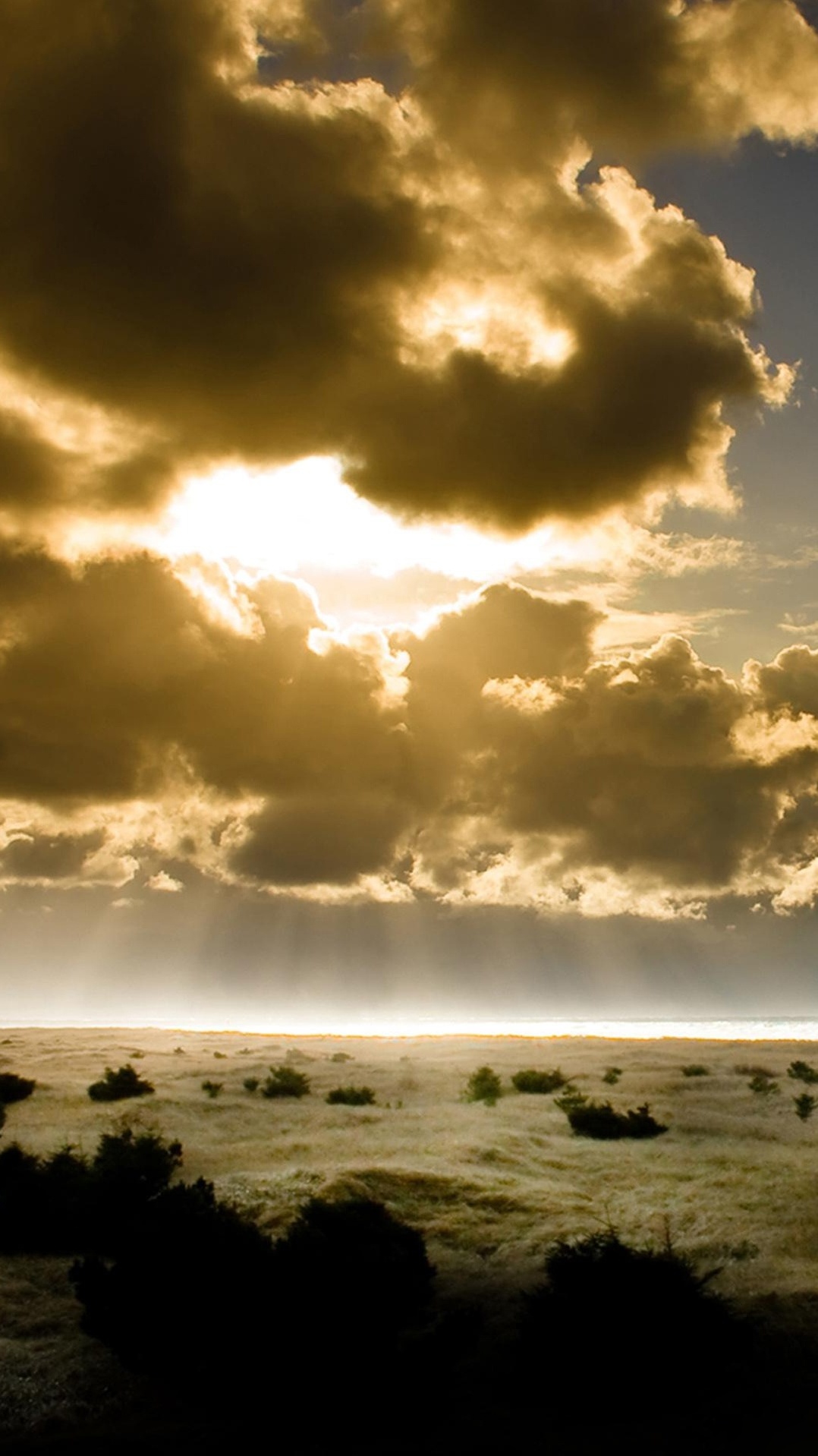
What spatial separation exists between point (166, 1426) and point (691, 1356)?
4410mm

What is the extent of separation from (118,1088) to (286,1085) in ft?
14.9

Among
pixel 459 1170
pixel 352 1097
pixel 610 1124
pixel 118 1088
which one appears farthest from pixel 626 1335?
pixel 118 1088

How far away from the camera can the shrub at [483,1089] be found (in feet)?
80.9

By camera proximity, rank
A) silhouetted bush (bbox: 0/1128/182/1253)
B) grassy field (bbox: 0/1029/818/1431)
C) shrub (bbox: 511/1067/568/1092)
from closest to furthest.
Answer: grassy field (bbox: 0/1029/818/1431), silhouetted bush (bbox: 0/1128/182/1253), shrub (bbox: 511/1067/568/1092)

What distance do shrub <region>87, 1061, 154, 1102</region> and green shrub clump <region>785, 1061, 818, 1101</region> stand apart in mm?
21168

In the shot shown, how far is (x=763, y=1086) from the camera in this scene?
27000 mm

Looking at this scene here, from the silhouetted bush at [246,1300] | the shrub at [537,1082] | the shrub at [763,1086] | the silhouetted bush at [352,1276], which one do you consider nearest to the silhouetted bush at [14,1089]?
the shrub at [537,1082]

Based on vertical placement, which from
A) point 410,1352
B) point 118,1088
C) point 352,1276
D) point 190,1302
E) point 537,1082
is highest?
point 352,1276

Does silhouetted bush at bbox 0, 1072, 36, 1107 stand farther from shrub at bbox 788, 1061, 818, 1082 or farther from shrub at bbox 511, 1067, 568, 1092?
shrub at bbox 788, 1061, 818, 1082

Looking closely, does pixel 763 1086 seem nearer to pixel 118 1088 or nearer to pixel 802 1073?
pixel 802 1073

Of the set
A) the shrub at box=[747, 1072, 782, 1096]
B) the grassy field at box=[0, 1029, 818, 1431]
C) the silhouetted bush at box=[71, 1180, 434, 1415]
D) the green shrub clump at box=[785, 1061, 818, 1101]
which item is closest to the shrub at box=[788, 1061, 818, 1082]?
the green shrub clump at box=[785, 1061, 818, 1101]

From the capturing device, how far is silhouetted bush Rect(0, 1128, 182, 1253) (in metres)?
11.9

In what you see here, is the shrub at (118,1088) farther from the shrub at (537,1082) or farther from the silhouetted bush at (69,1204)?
the shrub at (537,1082)

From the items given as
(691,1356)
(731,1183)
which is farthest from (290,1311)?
(731,1183)
